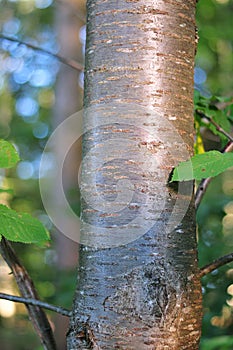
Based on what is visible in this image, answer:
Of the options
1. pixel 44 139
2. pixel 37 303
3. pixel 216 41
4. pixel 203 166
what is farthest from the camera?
pixel 44 139

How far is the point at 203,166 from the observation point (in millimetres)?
880

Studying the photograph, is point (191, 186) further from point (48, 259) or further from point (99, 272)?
point (48, 259)

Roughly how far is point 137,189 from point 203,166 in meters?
0.13

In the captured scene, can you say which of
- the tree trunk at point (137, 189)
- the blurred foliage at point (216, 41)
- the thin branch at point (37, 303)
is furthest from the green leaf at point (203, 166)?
the blurred foliage at point (216, 41)

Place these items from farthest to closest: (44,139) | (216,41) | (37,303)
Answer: (44,139) < (216,41) < (37,303)

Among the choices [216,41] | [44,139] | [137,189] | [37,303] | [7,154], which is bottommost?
[37,303]

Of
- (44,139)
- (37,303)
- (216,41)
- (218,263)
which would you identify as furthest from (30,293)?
(44,139)

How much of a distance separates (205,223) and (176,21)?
2.61 m

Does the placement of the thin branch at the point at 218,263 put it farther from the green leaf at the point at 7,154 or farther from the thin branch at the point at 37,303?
the green leaf at the point at 7,154

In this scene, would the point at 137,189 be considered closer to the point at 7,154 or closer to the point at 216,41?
the point at 7,154

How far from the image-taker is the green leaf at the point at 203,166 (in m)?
0.86

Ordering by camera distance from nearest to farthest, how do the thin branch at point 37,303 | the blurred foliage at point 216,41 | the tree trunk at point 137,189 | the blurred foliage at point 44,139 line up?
the tree trunk at point 137,189 → the thin branch at point 37,303 → the blurred foliage at point 44,139 → the blurred foliage at point 216,41

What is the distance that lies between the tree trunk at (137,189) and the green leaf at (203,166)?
37 mm

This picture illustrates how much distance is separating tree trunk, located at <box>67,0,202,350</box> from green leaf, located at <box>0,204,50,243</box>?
0.48 ft
